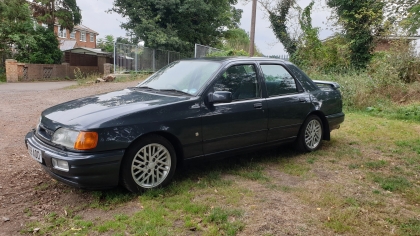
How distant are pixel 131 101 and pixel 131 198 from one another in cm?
112

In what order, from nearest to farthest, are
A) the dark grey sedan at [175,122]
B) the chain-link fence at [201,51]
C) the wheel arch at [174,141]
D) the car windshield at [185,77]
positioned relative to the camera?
1. the dark grey sedan at [175,122]
2. the wheel arch at [174,141]
3. the car windshield at [185,77]
4. the chain-link fence at [201,51]

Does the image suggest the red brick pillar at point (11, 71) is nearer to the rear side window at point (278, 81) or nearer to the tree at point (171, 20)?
the tree at point (171, 20)

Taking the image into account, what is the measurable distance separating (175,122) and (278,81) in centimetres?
202

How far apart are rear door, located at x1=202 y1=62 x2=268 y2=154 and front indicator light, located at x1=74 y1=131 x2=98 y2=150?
1.32 meters

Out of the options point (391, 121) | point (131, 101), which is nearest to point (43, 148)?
point (131, 101)

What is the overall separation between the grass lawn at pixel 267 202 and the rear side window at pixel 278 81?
1049 mm

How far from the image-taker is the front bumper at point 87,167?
3385mm

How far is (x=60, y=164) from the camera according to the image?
3465 millimetres

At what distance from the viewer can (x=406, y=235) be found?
10.3 feet

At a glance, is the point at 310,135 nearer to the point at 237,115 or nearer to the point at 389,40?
the point at 237,115

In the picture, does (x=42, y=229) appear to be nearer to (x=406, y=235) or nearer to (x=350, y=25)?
(x=406, y=235)

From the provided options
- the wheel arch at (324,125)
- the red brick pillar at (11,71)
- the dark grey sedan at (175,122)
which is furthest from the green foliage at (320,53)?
the red brick pillar at (11,71)

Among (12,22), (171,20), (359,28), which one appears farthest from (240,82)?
(12,22)

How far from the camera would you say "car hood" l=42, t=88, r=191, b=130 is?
3.57 metres
